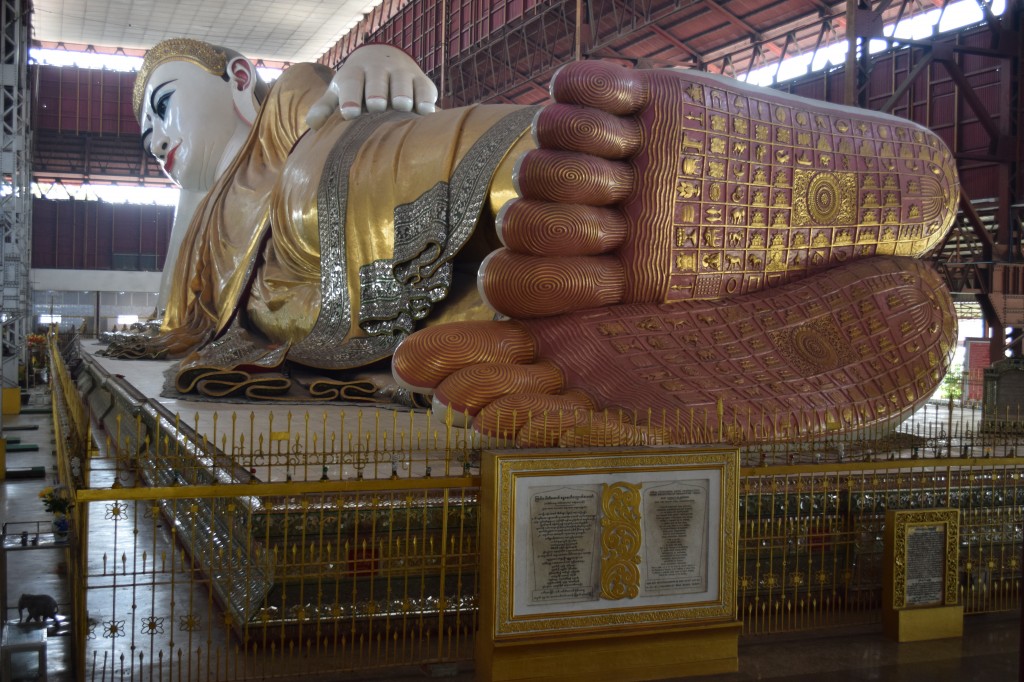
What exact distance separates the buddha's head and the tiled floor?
673 centimetres

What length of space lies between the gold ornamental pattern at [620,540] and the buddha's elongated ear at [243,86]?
8.06 meters

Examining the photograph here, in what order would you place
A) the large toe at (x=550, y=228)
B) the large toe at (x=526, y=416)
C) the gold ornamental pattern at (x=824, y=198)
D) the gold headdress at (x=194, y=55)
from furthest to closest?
1. the gold headdress at (x=194, y=55)
2. the gold ornamental pattern at (x=824, y=198)
3. the large toe at (x=550, y=228)
4. the large toe at (x=526, y=416)

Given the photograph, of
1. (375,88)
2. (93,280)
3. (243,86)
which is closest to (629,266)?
(375,88)

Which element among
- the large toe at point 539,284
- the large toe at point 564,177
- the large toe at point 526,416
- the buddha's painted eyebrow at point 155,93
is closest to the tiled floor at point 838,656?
the large toe at point 526,416

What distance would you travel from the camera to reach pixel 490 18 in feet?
45.4

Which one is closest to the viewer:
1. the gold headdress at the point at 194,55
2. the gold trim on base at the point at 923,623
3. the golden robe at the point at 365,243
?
the gold trim on base at the point at 923,623

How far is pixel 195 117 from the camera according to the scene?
31.7ft

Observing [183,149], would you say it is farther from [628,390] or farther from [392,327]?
[628,390]

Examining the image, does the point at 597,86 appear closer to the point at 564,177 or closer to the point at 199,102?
the point at 564,177

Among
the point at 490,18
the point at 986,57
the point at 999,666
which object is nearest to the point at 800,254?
the point at 999,666

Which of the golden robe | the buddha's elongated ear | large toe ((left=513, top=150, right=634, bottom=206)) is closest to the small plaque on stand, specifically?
large toe ((left=513, top=150, right=634, bottom=206))

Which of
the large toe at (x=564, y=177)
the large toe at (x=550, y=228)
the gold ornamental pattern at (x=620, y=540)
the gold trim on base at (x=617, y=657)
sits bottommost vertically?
the gold trim on base at (x=617, y=657)

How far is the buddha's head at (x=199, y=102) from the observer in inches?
380

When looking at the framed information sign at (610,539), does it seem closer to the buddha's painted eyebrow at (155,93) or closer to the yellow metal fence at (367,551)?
the yellow metal fence at (367,551)
